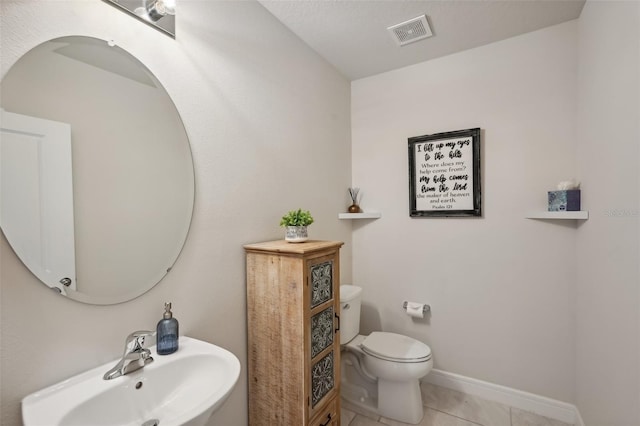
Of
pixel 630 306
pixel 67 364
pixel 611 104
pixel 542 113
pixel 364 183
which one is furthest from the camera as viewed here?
pixel 364 183

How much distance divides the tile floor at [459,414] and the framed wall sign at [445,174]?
1.37 meters

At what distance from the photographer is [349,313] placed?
2.14 metres

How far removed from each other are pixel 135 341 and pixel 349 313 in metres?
1.43

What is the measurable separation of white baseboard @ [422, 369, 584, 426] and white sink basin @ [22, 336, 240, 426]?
1.95 meters

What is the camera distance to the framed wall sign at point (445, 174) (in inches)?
87.3

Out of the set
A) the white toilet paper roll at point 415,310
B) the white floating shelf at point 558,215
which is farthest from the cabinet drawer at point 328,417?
the white floating shelf at point 558,215

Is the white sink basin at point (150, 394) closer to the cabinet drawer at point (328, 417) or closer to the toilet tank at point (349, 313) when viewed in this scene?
the cabinet drawer at point (328, 417)

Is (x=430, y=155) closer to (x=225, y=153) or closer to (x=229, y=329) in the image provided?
(x=225, y=153)

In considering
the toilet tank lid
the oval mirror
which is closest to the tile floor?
the toilet tank lid

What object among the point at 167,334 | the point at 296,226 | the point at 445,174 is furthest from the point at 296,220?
the point at 445,174

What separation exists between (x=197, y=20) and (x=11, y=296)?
1.30 metres

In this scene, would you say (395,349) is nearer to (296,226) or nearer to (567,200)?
(296,226)

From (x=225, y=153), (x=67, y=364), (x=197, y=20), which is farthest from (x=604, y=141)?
(x=67, y=364)

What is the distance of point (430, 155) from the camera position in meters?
2.37
